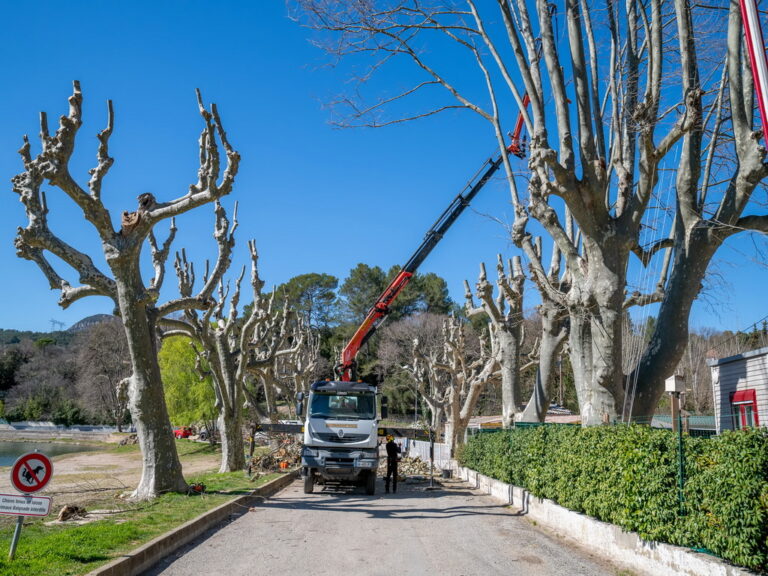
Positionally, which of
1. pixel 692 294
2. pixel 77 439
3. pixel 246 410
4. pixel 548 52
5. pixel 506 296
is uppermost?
pixel 548 52

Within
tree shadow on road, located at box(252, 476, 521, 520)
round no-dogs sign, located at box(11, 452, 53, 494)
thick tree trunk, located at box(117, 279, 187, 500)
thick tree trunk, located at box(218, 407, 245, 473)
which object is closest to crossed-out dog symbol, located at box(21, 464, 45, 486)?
round no-dogs sign, located at box(11, 452, 53, 494)

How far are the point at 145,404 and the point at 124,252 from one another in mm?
3170

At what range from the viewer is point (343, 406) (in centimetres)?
1773

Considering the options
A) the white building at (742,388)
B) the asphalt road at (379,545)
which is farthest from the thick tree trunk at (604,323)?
the white building at (742,388)

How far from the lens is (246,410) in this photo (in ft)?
155

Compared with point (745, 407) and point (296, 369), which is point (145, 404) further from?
point (296, 369)

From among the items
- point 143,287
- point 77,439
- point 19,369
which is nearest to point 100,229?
point 143,287

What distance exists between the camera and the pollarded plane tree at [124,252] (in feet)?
40.7

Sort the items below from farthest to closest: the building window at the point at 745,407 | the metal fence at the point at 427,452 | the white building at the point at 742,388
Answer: the metal fence at the point at 427,452 → the building window at the point at 745,407 → the white building at the point at 742,388

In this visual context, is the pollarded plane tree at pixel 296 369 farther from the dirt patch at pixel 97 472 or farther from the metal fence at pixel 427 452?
the metal fence at pixel 427 452

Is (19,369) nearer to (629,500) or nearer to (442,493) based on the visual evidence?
(442,493)

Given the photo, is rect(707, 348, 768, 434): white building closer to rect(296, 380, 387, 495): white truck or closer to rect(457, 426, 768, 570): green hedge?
rect(457, 426, 768, 570): green hedge

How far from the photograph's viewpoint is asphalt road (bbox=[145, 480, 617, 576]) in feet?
26.1

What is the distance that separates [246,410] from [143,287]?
1416 inches
